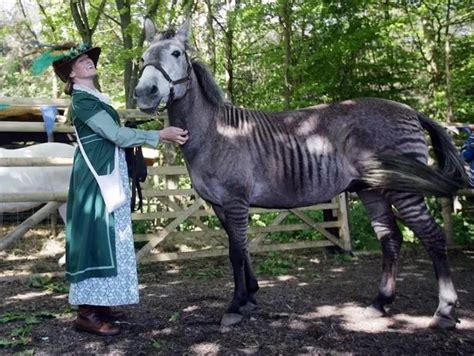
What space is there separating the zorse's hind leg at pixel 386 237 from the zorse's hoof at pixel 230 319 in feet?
3.67

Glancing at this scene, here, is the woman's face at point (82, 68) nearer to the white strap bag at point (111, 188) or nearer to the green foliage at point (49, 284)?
the white strap bag at point (111, 188)

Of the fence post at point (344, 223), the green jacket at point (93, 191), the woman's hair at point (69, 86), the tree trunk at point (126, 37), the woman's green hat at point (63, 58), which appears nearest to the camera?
the green jacket at point (93, 191)

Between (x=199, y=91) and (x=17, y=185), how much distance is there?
3.68 metres

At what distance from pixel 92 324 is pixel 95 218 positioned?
0.77 metres

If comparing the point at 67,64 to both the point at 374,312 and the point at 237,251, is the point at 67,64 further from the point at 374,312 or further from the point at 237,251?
the point at 374,312

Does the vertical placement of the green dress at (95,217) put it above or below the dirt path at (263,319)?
above

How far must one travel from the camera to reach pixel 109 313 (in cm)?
351

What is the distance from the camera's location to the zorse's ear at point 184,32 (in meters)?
3.47

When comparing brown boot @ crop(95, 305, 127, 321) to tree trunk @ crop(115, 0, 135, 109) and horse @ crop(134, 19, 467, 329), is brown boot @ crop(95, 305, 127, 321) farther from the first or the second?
tree trunk @ crop(115, 0, 135, 109)

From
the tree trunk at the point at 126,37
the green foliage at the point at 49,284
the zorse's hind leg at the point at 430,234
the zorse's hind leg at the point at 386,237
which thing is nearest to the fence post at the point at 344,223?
the zorse's hind leg at the point at 386,237

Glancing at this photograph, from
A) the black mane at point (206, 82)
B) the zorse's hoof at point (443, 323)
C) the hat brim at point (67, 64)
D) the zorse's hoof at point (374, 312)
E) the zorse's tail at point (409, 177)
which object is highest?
the hat brim at point (67, 64)

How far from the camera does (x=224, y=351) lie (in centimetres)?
294

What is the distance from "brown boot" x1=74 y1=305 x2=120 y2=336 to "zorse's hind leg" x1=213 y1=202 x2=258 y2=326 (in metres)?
0.80

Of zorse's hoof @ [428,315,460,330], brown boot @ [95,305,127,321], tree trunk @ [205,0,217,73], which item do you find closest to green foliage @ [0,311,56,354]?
brown boot @ [95,305,127,321]
